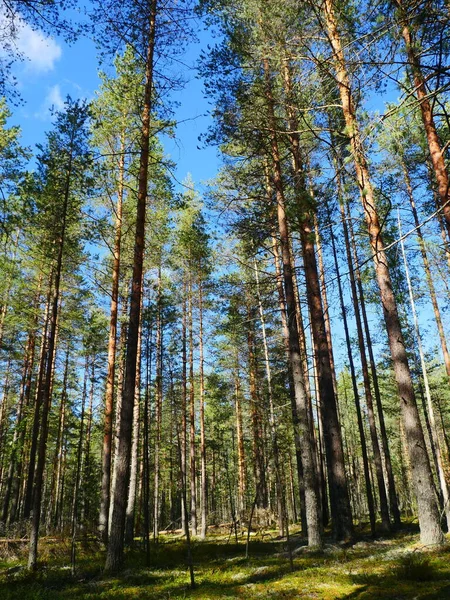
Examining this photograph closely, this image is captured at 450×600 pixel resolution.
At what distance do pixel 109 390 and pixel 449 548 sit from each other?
Answer: 33.1ft

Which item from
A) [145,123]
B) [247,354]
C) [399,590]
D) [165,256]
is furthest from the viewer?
[247,354]

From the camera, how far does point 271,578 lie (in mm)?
6777

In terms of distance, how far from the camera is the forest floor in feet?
18.0

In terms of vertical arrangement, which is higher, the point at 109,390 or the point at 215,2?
the point at 215,2

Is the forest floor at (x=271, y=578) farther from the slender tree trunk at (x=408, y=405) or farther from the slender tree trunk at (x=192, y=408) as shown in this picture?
the slender tree trunk at (x=192, y=408)

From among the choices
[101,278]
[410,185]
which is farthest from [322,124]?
[101,278]

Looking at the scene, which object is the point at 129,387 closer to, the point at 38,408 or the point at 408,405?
the point at 38,408

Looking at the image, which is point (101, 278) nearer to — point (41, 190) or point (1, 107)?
point (41, 190)

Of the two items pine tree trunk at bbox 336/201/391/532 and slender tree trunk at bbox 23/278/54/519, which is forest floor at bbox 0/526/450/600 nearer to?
slender tree trunk at bbox 23/278/54/519

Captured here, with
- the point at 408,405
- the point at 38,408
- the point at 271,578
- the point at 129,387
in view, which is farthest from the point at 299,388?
the point at 38,408

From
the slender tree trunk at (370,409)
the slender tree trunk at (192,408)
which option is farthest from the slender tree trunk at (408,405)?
the slender tree trunk at (192,408)

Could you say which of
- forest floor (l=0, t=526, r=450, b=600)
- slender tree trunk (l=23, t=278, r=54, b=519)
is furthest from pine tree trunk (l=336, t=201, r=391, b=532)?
slender tree trunk (l=23, t=278, r=54, b=519)

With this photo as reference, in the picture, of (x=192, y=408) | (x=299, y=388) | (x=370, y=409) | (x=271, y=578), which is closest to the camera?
(x=271, y=578)

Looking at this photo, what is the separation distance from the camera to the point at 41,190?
463 inches
